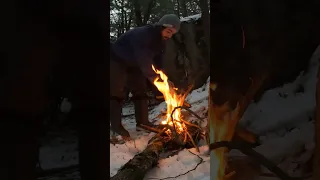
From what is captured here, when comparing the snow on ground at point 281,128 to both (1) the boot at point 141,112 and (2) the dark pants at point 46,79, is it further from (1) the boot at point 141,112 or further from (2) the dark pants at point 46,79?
(1) the boot at point 141,112

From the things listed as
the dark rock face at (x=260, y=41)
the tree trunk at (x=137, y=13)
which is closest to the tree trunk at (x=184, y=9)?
the tree trunk at (x=137, y=13)

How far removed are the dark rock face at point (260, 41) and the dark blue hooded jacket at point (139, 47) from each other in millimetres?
2028

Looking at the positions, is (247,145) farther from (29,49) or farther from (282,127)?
(29,49)

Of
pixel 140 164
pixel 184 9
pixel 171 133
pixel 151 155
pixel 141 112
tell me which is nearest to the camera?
pixel 140 164

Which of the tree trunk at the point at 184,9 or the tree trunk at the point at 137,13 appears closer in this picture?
the tree trunk at the point at 137,13

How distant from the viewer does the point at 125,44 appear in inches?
134

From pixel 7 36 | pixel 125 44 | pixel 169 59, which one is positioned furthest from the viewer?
pixel 169 59

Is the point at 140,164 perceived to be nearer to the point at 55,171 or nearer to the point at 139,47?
the point at 139,47

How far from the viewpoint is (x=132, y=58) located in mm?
3377

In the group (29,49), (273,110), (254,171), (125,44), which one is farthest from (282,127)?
(125,44)

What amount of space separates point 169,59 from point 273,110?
3802 millimetres

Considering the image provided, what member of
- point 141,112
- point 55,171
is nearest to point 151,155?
point 141,112

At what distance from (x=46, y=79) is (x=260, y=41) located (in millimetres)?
807

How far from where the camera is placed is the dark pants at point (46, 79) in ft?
4.27
